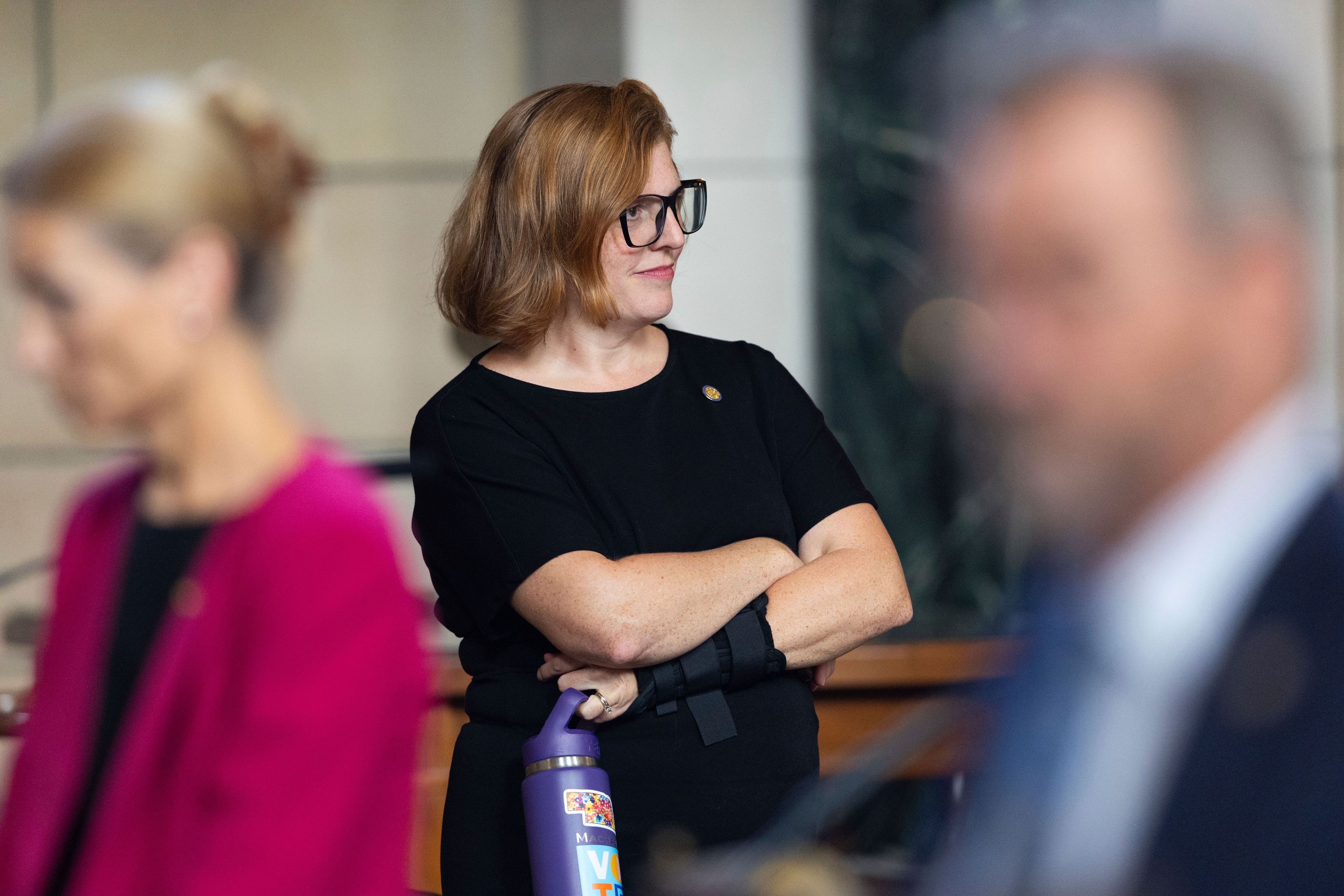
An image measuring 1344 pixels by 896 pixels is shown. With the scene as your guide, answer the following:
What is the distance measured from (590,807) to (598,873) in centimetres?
8

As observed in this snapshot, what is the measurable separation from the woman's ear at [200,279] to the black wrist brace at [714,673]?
984mm

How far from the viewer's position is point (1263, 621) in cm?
64

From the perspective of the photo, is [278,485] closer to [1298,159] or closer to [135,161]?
[135,161]

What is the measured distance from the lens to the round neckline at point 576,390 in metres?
1.78

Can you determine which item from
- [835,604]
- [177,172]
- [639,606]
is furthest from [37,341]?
[835,604]

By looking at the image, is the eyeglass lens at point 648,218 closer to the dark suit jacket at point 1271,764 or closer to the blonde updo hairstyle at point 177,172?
the blonde updo hairstyle at point 177,172

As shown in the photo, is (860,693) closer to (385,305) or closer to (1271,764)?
(385,305)

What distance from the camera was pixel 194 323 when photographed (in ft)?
2.68

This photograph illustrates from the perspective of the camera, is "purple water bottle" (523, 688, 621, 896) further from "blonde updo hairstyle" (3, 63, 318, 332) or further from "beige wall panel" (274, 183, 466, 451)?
"beige wall panel" (274, 183, 466, 451)

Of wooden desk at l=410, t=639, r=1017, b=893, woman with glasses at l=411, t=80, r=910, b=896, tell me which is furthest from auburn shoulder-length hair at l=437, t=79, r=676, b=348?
wooden desk at l=410, t=639, r=1017, b=893

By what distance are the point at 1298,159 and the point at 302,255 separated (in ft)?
2.22

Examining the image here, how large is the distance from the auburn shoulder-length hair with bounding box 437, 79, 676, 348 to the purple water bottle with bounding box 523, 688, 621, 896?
598mm

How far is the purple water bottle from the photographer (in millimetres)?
1500

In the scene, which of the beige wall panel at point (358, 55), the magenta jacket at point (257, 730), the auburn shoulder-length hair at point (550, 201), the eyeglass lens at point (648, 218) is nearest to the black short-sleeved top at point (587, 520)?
the auburn shoulder-length hair at point (550, 201)
